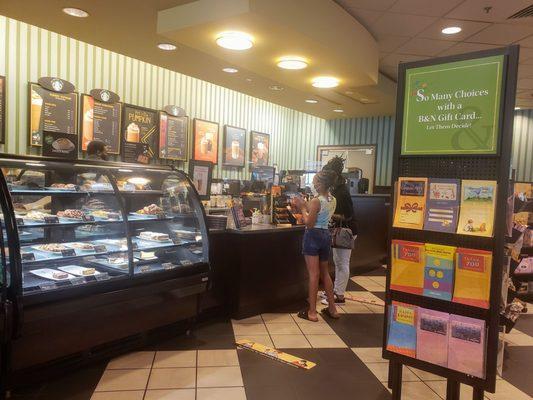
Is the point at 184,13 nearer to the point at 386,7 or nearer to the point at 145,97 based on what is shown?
the point at 386,7

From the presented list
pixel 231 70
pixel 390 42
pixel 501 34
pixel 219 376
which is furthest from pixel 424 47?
pixel 219 376

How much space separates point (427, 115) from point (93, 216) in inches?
99.5

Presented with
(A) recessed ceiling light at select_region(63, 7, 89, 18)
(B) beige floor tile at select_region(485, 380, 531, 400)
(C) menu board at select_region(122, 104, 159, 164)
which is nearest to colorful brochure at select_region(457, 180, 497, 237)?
(B) beige floor tile at select_region(485, 380, 531, 400)

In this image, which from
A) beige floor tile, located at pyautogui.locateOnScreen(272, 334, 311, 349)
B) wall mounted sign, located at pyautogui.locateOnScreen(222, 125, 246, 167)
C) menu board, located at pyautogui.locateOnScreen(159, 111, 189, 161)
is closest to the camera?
beige floor tile, located at pyautogui.locateOnScreen(272, 334, 311, 349)

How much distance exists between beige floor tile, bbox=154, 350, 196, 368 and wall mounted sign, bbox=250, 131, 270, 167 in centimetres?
620

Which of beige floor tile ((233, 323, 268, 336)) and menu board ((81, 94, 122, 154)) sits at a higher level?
menu board ((81, 94, 122, 154))

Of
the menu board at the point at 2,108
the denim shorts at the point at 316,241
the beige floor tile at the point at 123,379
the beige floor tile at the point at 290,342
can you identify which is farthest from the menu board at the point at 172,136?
the beige floor tile at the point at 123,379

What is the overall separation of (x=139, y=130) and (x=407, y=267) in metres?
5.62

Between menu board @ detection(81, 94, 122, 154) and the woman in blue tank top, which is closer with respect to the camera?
the woman in blue tank top

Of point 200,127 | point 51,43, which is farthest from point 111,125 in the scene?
point 200,127

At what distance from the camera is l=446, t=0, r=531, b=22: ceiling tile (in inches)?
174

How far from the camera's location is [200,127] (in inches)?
317

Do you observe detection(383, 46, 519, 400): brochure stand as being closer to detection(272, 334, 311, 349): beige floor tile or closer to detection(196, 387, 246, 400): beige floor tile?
detection(196, 387, 246, 400): beige floor tile

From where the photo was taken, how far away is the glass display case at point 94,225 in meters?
2.72
